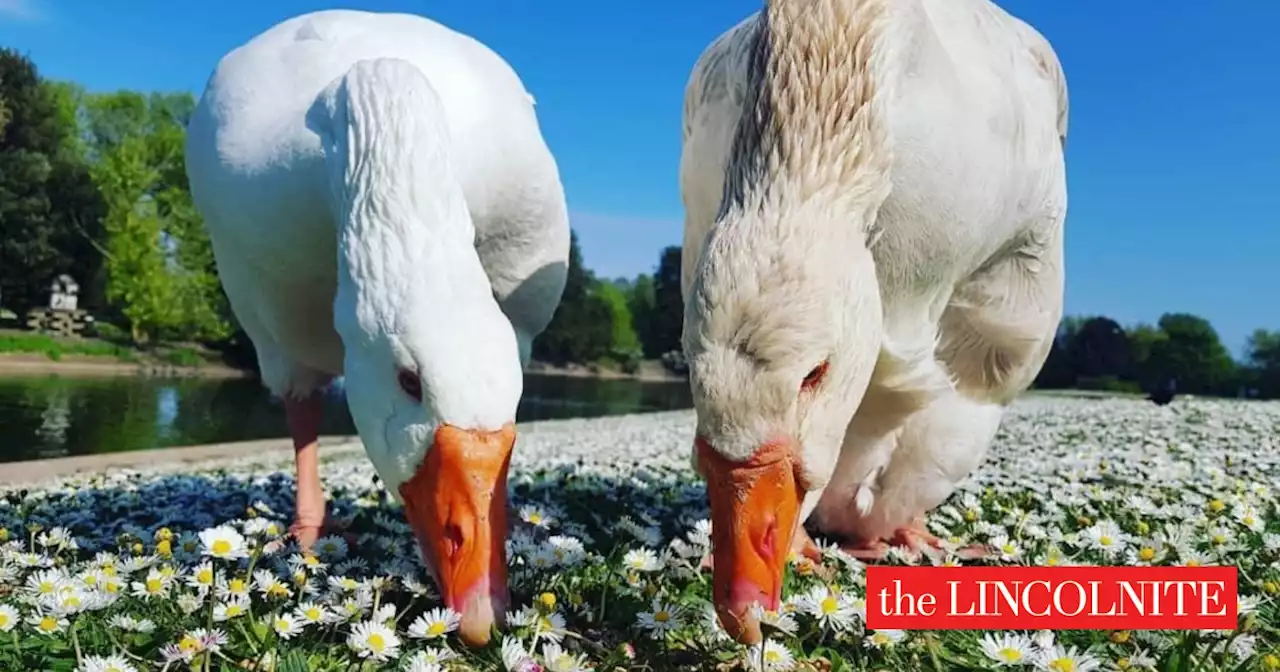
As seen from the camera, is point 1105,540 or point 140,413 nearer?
point 1105,540

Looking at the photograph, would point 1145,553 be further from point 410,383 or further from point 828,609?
point 410,383

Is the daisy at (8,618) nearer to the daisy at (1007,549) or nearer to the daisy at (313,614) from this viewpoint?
the daisy at (313,614)

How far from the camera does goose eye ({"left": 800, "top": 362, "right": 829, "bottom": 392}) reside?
302 cm

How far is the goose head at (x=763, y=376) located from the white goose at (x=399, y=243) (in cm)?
88

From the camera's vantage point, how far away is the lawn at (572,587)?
117 inches

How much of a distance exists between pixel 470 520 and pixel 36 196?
58899 millimetres

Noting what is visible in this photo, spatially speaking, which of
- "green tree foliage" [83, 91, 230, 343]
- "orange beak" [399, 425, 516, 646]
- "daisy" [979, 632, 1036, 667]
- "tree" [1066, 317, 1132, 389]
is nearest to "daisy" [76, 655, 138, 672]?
"orange beak" [399, 425, 516, 646]

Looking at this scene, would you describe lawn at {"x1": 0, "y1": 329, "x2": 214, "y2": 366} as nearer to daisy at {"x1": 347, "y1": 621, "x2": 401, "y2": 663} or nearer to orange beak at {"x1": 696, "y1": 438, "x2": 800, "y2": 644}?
daisy at {"x1": 347, "y1": 621, "x2": 401, "y2": 663}

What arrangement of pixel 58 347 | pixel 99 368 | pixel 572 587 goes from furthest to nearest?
pixel 99 368 → pixel 58 347 → pixel 572 587

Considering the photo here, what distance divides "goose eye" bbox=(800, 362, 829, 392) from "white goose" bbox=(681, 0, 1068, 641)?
0.01 meters

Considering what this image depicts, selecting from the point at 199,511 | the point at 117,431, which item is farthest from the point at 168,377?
the point at 199,511

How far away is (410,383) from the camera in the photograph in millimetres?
3717

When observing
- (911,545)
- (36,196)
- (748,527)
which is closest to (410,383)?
(748,527)

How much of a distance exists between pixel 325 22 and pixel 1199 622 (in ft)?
17.5
